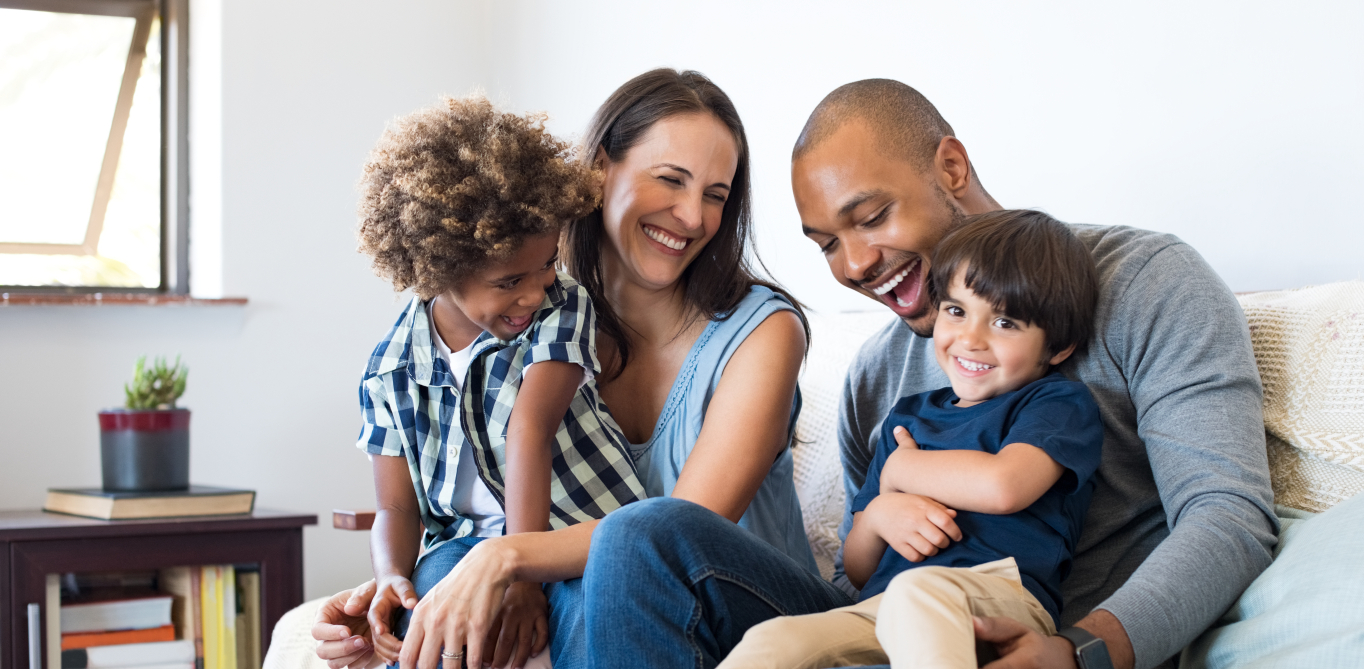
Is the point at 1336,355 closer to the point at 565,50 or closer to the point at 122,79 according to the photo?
the point at 565,50

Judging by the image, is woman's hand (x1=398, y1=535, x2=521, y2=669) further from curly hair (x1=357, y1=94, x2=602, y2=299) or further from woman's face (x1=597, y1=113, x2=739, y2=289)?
woman's face (x1=597, y1=113, x2=739, y2=289)

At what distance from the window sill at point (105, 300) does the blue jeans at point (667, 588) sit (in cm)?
229

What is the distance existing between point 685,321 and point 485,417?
33 cm

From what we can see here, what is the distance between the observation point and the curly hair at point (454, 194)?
1.24 meters

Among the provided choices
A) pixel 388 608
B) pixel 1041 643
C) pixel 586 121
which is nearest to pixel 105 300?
pixel 586 121

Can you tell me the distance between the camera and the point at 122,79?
314 cm

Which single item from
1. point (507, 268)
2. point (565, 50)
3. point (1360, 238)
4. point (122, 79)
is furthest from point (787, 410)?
point (122, 79)

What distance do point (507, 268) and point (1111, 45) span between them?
99cm

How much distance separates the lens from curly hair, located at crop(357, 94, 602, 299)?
1240mm

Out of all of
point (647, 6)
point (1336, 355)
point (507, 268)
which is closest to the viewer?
point (1336, 355)

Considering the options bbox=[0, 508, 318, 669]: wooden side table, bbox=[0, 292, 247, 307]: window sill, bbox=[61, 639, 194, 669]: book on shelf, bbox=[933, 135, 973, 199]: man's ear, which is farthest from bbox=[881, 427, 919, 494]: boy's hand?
bbox=[0, 292, 247, 307]: window sill

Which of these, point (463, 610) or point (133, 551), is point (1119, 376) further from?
point (133, 551)

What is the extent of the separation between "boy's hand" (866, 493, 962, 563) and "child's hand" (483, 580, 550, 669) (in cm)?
38

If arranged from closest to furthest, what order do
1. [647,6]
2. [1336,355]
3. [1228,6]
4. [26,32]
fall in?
[1336,355] < [1228,6] < [647,6] < [26,32]
